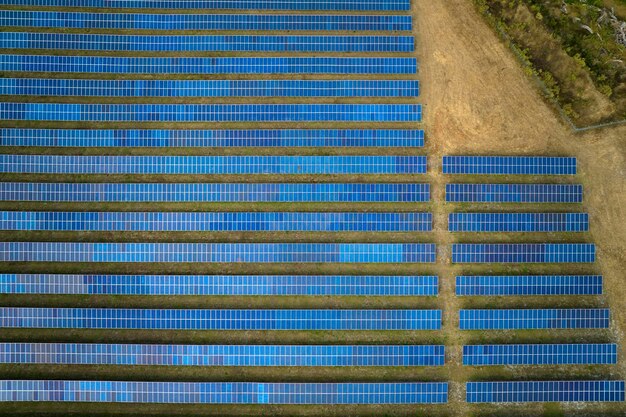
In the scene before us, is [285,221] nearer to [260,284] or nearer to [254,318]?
[260,284]

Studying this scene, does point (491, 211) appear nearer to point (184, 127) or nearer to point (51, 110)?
point (184, 127)

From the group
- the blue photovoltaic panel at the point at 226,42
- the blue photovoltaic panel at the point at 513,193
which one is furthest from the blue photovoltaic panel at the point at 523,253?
the blue photovoltaic panel at the point at 226,42

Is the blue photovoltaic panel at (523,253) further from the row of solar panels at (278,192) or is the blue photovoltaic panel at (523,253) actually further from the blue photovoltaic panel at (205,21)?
the blue photovoltaic panel at (205,21)

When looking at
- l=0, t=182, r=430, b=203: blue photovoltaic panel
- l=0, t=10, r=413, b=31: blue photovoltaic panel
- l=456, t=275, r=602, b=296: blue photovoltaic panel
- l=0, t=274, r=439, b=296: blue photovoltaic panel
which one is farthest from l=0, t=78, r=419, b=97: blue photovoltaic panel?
l=456, t=275, r=602, b=296: blue photovoltaic panel

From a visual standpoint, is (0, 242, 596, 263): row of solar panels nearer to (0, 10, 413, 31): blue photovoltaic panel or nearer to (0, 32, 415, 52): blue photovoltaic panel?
(0, 32, 415, 52): blue photovoltaic panel

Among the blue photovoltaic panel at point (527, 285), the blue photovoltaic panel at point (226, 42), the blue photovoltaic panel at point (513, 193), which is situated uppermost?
the blue photovoltaic panel at point (226, 42)

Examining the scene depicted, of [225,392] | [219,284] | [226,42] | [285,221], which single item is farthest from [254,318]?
[226,42]
